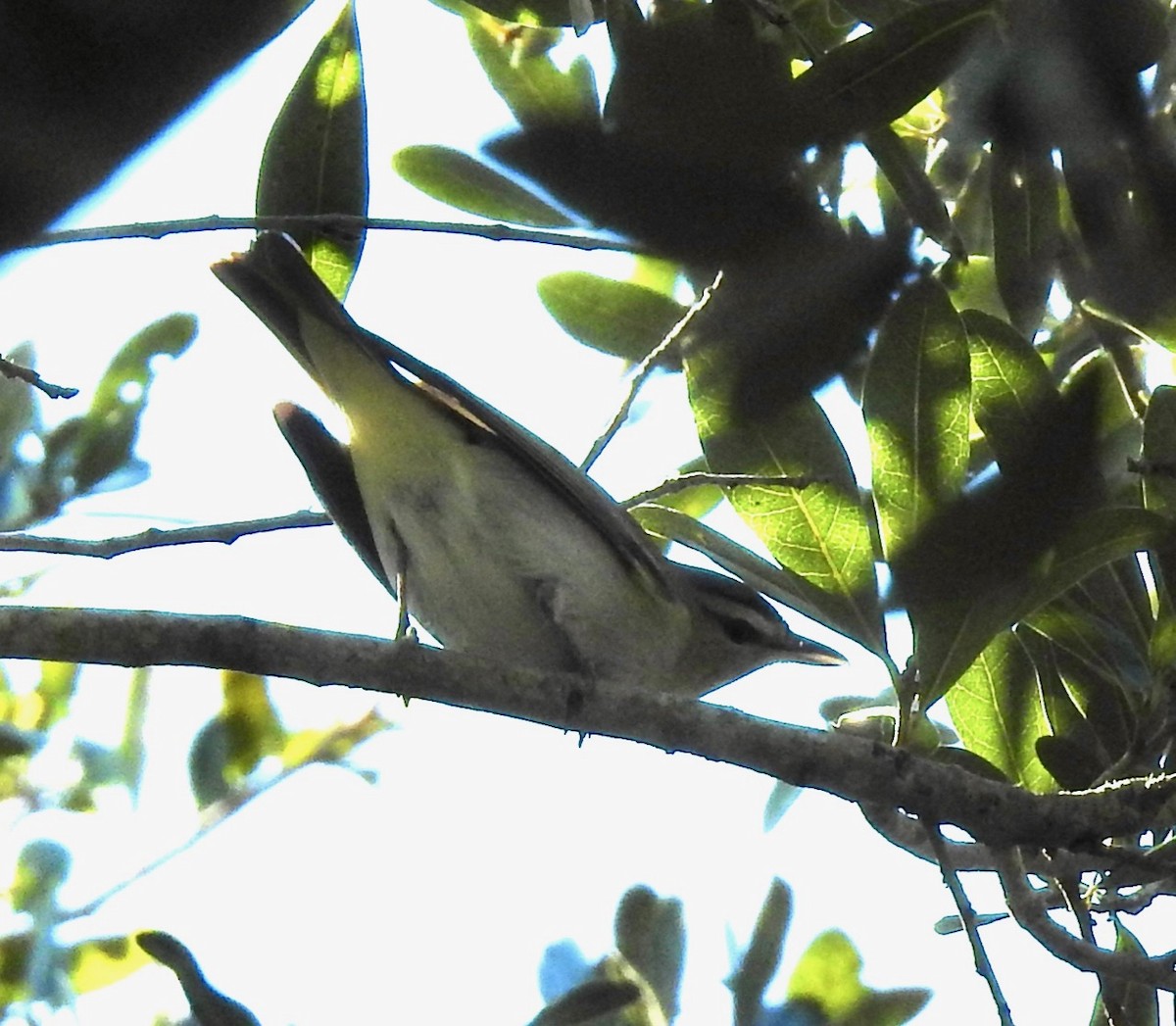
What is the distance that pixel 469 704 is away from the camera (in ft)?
7.80

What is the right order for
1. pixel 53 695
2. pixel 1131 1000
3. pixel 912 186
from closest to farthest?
pixel 912 186 → pixel 1131 1000 → pixel 53 695

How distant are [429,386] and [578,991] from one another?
196 cm

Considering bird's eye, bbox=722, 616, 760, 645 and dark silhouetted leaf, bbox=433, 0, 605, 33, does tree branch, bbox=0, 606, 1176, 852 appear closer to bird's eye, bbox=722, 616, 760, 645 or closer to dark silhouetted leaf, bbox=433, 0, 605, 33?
dark silhouetted leaf, bbox=433, 0, 605, 33

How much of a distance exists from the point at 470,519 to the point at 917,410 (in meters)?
2.01

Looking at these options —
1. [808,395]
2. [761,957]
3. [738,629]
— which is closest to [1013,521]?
[808,395]

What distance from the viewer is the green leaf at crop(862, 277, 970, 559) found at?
2.54 feet

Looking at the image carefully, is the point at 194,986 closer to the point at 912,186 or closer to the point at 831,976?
the point at 831,976

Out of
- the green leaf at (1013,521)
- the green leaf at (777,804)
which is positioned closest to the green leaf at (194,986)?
the green leaf at (1013,521)

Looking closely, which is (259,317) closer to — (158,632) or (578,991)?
(158,632)

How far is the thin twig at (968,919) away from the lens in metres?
2.08

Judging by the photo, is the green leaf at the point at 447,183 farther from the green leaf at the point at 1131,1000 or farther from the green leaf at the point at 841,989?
the green leaf at the point at 1131,1000

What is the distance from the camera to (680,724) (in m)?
2.28

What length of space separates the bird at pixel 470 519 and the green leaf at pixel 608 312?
414 millimetres

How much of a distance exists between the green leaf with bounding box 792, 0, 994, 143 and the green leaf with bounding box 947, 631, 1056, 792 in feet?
7.01
